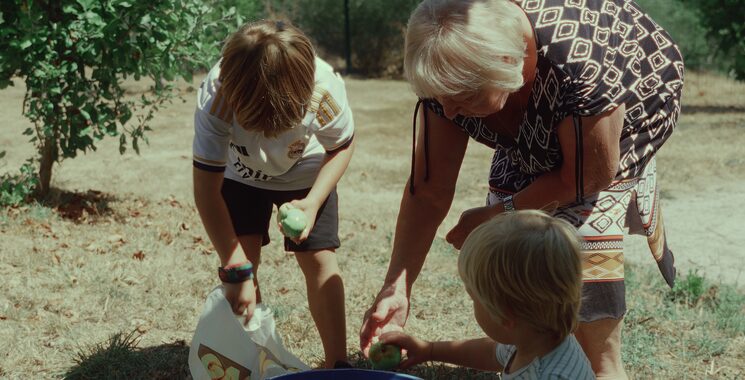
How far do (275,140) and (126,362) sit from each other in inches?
42.8

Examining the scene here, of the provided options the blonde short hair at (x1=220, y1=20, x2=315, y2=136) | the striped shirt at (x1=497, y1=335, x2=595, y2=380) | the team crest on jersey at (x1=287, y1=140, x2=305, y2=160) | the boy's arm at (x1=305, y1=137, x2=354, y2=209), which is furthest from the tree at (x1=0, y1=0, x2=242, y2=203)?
the striped shirt at (x1=497, y1=335, x2=595, y2=380)

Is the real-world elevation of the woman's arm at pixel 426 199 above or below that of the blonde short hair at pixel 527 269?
below

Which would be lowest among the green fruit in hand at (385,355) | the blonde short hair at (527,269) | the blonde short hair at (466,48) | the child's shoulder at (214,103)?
the green fruit in hand at (385,355)

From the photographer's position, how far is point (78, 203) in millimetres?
5453

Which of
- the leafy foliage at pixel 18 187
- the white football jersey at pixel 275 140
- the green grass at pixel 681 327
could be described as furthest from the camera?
the leafy foliage at pixel 18 187

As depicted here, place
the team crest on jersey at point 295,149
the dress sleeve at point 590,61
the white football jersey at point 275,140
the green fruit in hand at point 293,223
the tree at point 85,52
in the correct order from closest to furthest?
1. the dress sleeve at point 590,61
2. the green fruit in hand at point 293,223
3. the white football jersey at point 275,140
4. the team crest on jersey at point 295,149
5. the tree at point 85,52

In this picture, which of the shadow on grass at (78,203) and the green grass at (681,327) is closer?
the green grass at (681,327)

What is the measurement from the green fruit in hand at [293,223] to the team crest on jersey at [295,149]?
1.20 ft

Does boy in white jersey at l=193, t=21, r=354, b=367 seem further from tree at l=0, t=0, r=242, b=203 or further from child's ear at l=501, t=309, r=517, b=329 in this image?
tree at l=0, t=0, r=242, b=203

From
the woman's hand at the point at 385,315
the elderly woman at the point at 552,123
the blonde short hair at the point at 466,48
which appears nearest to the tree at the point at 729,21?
the elderly woman at the point at 552,123

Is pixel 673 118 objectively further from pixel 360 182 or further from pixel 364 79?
pixel 364 79

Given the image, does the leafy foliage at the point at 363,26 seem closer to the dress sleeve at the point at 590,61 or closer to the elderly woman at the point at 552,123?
the elderly woman at the point at 552,123

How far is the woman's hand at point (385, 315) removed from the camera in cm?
252

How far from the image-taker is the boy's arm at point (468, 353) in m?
2.37
